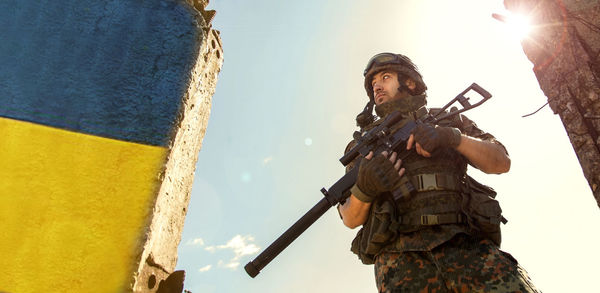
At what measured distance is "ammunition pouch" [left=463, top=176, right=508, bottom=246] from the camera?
1899 millimetres

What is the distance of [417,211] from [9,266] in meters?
1.91

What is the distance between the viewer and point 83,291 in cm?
119

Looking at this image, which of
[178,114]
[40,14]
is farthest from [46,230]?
[40,14]

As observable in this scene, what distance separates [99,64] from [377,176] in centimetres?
159

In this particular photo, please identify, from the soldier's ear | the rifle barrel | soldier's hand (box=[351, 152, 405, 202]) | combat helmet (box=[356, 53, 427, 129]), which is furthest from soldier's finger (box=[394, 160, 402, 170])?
the soldier's ear

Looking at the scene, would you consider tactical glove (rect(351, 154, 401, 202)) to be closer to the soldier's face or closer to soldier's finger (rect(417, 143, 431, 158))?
soldier's finger (rect(417, 143, 431, 158))

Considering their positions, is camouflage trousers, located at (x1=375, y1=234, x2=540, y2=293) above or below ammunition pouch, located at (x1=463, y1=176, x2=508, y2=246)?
below

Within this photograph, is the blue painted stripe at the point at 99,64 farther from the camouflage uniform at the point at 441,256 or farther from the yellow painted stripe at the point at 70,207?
A: the camouflage uniform at the point at 441,256

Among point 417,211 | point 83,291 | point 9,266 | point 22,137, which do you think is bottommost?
point 83,291

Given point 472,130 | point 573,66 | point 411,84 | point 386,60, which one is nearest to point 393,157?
point 472,130

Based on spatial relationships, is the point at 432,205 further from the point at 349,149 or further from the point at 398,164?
the point at 349,149

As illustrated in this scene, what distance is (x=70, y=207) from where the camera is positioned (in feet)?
4.27

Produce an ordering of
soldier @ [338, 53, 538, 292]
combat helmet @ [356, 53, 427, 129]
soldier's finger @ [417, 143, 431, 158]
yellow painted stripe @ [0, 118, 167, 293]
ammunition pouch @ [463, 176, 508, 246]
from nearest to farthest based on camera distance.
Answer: yellow painted stripe @ [0, 118, 167, 293] → soldier @ [338, 53, 538, 292] → ammunition pouch @ [463, 176, 508, 246] → soldier's finger @ [417, 143, 431, 158] → combat helmet @ [356, 53, 427, 129]

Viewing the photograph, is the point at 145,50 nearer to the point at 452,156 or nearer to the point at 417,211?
the point at 417,211
